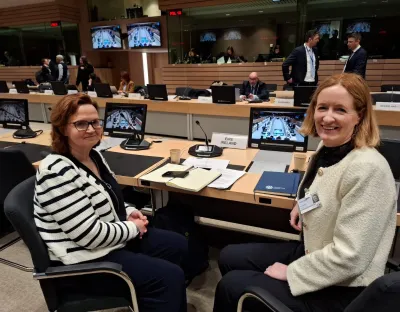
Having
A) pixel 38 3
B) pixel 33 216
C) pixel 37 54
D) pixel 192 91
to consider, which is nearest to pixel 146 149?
pixel 33 216

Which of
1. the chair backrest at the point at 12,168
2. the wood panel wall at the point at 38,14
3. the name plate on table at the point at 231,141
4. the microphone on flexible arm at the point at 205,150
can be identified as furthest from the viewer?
the wood panel wall at the point at 38,14

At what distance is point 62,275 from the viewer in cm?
110

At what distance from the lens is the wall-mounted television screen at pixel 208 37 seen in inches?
338

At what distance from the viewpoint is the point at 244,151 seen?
2.33 meters

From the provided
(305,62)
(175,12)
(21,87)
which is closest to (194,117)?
(305,62)

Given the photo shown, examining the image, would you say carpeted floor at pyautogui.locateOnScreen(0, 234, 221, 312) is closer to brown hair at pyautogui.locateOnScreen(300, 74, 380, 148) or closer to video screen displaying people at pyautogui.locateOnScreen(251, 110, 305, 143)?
video screen displaying people at pyautogui.locateOnScreen(251, 110, 305, 143)

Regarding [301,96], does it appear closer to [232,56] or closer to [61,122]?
[61,122]

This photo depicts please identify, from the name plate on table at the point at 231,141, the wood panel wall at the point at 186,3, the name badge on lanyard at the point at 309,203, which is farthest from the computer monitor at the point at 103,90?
the wood panel wall at the point at 186,3

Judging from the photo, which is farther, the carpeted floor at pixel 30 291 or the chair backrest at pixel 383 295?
the carpeted floor at pixel 30 291

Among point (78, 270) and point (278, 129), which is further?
point (278, 129)

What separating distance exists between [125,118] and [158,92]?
1617 mm

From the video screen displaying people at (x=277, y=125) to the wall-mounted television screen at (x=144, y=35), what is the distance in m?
7.43

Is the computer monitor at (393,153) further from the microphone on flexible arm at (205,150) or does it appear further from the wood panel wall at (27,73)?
the wood panel wall at (27,73)

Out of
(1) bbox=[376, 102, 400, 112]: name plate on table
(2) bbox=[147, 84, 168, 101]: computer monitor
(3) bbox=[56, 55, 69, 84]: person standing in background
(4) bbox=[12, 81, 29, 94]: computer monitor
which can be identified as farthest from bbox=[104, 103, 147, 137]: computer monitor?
(3) bbox=[56, 55, 69, 84]: person standing in background
